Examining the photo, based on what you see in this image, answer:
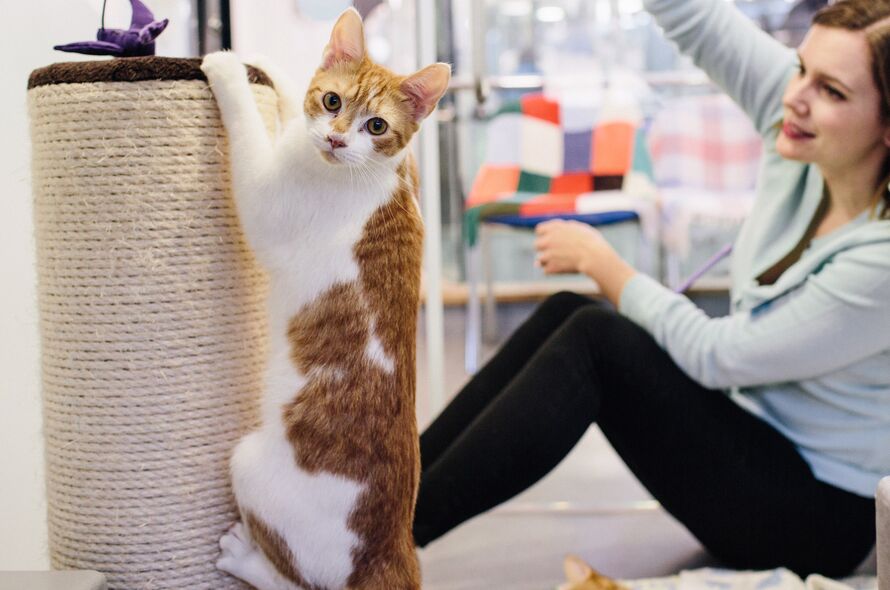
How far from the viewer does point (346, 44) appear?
97cm

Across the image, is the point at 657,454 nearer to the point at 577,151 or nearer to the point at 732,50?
the point at 732,50

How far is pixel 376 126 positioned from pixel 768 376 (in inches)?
27.9

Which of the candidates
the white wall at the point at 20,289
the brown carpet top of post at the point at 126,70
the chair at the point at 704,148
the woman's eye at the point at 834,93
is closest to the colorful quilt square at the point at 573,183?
the chair at the point at 704,148

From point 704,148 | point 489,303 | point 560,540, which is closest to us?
point 560,540

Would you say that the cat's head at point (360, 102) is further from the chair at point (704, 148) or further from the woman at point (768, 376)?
the chair at point (704, 148)

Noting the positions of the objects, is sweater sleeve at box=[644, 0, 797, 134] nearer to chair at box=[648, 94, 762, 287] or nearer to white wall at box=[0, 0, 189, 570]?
white wall at box=[0, 0, 189, 570]

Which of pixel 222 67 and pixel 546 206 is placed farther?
pixel 546 206

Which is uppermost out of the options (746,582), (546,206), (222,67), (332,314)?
(222,67)

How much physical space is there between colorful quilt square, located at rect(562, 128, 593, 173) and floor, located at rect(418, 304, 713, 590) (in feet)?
4.92

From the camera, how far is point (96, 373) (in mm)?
983

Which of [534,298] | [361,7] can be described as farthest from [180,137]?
[534,298]

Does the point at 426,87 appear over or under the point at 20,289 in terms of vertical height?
over

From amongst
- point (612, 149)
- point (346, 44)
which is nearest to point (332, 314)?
point (346, 44)

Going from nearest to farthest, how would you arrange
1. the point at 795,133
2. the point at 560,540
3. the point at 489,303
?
A: the point at 795,133 → the point at 560,540 → the point at 489,303
